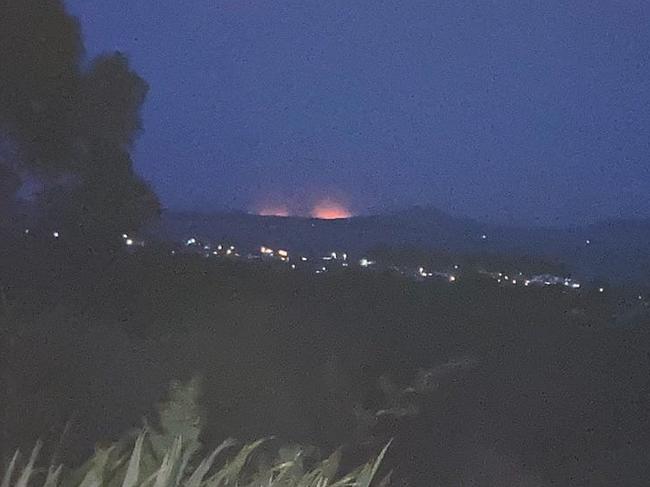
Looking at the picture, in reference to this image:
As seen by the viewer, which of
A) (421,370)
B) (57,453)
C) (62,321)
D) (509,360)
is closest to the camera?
(57,453)

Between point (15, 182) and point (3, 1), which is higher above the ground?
point (3, 1)

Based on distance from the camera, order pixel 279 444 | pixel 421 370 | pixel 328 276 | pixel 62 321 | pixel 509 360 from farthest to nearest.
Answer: pixel 328 276 → pixel 509 360 → pixel 421 370 → pixel 62 321 → pixel 279 444

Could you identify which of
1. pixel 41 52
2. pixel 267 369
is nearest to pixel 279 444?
pixel 267 369

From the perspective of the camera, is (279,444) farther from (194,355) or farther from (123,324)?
(123,324)

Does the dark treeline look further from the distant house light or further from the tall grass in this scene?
the tall grass

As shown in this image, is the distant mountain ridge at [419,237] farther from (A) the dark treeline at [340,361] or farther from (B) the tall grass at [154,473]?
(B) the tall grass at [154,473]

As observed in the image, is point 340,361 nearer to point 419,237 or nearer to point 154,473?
point 419,237
